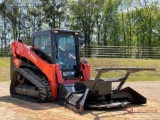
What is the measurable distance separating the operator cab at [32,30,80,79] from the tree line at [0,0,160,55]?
3739cm

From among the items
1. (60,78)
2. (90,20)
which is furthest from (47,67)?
(90,20)

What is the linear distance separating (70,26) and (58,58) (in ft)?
139

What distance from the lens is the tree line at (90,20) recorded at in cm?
4903

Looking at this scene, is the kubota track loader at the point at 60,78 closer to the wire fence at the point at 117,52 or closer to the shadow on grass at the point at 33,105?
the shadow on grass at the point at 33,105

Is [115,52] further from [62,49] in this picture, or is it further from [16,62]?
[62,49]

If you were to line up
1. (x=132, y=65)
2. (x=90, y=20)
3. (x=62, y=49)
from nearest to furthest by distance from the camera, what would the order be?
(x=62, y=49) → (x=132, y=65) → (x=90, y=20)

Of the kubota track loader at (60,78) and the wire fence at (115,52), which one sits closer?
the kubota track loader at (60,78)

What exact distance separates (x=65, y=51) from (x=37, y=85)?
1612mm

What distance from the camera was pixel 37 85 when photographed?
9.89 meters

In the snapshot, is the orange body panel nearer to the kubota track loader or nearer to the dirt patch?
the kubota track loader

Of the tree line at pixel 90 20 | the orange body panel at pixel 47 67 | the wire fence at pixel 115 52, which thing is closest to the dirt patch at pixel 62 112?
the orange body panel at pixel 47 67

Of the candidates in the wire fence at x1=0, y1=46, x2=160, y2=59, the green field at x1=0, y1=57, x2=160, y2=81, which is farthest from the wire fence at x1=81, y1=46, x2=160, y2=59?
the green field at x1=0, y1=57, x2=160, y2=81

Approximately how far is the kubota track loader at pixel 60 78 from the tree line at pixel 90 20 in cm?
3679

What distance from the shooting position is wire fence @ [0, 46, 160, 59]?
3245cm
